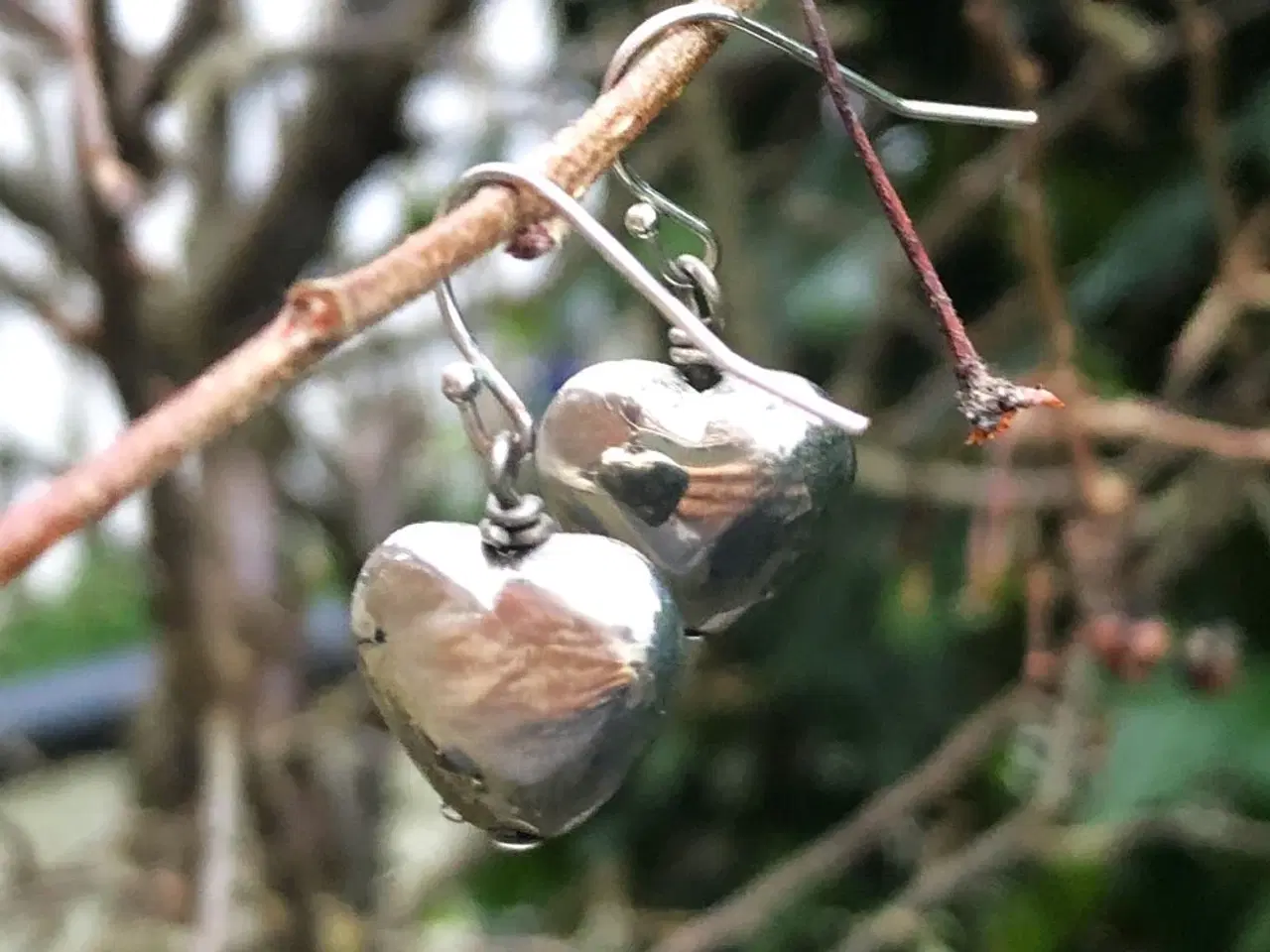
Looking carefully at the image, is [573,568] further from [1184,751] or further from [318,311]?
[1184,751]

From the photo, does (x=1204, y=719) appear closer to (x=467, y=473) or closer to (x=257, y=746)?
(x=257, y=746)

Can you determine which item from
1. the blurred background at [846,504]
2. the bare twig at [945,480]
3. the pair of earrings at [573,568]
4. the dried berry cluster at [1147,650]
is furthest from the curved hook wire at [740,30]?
the bare twig at [945,480]

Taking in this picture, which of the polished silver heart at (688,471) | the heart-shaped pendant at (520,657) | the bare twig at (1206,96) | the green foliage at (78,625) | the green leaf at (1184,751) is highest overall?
the bare twig at (1206,96)

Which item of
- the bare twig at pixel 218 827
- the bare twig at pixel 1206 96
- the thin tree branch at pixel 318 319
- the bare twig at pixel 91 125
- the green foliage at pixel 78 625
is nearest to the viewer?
the thin tree branch at pixel 318 319

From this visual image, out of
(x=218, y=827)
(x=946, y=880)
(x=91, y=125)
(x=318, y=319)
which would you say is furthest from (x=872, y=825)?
(x=318, y=319)

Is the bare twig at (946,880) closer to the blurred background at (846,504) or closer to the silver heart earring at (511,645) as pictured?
the blurred background at (846,504)

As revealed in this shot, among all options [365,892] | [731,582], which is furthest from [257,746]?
[731,582]

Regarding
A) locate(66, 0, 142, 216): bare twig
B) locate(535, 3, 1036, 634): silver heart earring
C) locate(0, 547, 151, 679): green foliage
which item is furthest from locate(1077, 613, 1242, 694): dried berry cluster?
locate(0, 547, 151, 679): green foliage

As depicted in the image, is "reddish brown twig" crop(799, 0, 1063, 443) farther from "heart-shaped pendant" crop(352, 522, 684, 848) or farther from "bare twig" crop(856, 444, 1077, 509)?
"bare twig" crop(856, 444, 1077, 509)
